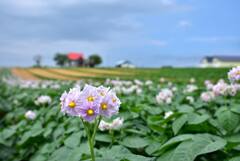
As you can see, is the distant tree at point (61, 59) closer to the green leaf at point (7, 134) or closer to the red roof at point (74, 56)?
the red roof at point (74, 56)

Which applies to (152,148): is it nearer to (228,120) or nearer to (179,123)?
(179,123)

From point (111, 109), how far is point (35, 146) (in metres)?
1.93

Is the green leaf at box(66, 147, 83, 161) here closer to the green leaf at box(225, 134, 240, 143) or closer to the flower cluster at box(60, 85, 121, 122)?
the flower cluster at box(60, 85, 121, 122)

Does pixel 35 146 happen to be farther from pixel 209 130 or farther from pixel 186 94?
pixel 186 94

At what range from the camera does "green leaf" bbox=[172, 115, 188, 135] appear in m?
2.40

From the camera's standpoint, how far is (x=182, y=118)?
2506 millimetres

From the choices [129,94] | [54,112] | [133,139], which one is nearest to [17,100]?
[129,94]

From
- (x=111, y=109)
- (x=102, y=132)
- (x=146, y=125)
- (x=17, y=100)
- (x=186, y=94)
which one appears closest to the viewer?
(x=111, y=109)

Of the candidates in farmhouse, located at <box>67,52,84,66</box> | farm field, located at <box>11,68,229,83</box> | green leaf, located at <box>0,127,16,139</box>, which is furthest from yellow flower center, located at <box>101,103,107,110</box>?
farmhouse, located at <box>67,52,84,66</box>

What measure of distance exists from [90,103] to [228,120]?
1173 mm

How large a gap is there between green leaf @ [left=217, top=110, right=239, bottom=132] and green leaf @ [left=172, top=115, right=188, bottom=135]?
0.21m

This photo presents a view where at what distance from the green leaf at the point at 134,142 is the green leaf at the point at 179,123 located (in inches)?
7.3

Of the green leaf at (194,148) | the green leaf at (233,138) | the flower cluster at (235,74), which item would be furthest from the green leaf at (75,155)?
the flower cluster at (235,74)

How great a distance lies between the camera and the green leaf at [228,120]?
2412 millimetres
